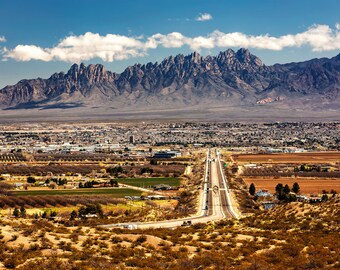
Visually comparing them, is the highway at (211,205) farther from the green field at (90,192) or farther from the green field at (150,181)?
the green field at (90,192)

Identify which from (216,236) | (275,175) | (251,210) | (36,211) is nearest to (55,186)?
(36,211)

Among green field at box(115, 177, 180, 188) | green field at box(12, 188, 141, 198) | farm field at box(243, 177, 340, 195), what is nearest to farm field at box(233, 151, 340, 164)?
farm field at box(243, 177, 340, 195)

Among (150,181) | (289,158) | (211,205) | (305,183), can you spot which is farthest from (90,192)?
(289,158)

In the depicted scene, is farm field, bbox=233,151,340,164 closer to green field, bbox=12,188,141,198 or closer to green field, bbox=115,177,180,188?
green field, bbox=115,177,180,188

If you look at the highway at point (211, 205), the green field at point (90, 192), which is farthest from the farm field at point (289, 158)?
the green field at point (90, 192)

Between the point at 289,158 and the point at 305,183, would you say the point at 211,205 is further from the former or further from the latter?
the point at 289,158

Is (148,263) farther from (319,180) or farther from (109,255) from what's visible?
(319,180)
